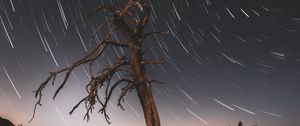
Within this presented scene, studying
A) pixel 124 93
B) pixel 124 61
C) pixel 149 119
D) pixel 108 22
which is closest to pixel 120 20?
pixel 108 22

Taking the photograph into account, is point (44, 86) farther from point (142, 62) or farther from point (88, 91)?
point (142, 62)

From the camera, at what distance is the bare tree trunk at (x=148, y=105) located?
522cm

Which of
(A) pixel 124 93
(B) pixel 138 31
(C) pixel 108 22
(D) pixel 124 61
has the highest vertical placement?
(C) pixel 108 22

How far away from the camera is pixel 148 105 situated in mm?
5266

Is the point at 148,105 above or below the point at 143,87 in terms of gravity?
below

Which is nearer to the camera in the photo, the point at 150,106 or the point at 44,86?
the point at 150,106

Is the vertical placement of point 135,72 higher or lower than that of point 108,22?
lower

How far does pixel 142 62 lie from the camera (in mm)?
5539

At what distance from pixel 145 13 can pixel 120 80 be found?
1.17m

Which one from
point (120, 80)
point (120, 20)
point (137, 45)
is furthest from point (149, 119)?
point (120, 20)

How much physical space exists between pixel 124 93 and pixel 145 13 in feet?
4.66

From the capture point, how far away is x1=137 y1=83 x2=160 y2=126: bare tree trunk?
205 inches

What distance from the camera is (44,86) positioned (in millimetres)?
5621

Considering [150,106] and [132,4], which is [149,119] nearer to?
[150,106]
